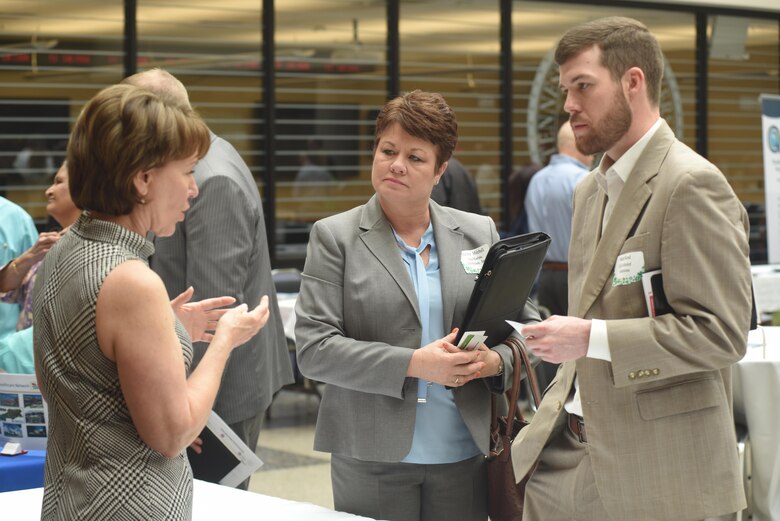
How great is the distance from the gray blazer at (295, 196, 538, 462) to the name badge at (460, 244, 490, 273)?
0.04 feet

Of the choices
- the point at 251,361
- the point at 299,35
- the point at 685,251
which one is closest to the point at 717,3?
the point at 299,35

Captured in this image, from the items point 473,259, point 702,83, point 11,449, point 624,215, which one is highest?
point 702,83

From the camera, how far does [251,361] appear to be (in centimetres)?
331

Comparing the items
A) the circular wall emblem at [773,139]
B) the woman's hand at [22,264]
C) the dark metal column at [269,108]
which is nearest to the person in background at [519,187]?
the dark metal column at [269,108]

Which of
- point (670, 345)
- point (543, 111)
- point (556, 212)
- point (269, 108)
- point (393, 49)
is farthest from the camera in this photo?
point (543, 111)

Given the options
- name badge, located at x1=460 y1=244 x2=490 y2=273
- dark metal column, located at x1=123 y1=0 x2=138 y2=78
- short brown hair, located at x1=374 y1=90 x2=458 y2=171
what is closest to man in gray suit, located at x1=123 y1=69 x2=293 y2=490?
short brown hair, located at x1=374 y1=90 x2=458 y2=171

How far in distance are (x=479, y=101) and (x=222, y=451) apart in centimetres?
645

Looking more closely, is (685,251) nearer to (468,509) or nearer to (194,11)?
(468,509)

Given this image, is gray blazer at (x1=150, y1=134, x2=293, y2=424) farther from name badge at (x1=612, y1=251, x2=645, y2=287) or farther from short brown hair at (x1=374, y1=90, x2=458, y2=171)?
name badge at (x1=612, y1=251, x2=645, y2=287)

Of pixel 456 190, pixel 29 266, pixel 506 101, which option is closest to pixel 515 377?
pixel 29 266

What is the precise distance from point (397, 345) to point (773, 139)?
451 centimetres

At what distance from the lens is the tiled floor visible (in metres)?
5.27

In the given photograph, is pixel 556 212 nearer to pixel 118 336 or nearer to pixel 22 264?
pixel 22 264

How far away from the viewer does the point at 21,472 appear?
3.13 metres
